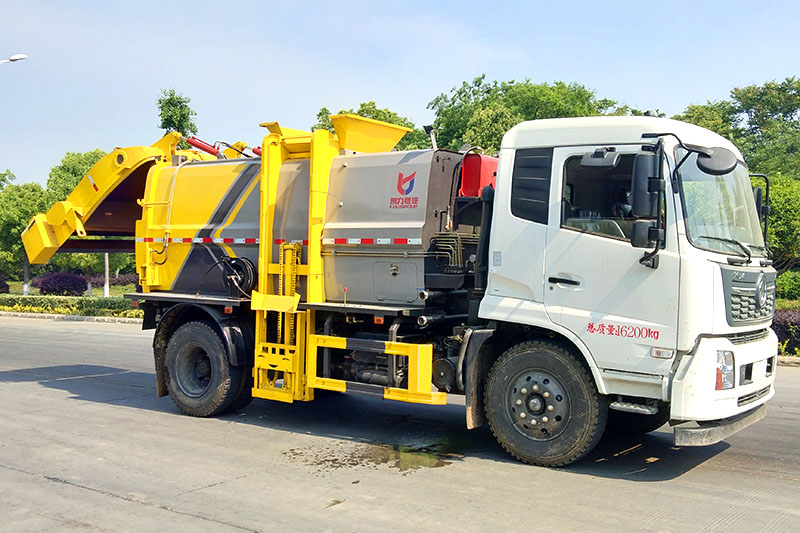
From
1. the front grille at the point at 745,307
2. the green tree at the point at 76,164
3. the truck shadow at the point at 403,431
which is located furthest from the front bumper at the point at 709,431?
the green tree at the point at 76,164

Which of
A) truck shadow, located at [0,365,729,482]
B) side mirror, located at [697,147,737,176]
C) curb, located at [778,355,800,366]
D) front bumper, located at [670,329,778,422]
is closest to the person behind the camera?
side mirror, located at [697,147,737,176]

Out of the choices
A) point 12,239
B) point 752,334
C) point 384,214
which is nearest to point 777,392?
point 752,334

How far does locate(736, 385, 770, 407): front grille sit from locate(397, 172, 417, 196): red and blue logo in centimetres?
342

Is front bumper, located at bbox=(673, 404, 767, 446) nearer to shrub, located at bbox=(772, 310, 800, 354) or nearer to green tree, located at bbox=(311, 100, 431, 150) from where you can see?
shrub, located at bbox=(772, 310, 800, 354)

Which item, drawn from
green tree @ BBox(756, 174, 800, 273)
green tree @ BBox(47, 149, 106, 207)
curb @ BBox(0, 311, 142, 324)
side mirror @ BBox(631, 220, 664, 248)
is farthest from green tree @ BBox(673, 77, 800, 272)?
green tree @ BBox(47, 149, 106, 207)

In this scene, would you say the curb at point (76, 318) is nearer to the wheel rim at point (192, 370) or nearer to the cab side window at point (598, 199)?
the wheel rim at point (192, 370)

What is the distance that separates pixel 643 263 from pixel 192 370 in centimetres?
553

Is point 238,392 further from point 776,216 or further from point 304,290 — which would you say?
point 776,216

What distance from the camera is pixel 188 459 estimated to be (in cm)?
675

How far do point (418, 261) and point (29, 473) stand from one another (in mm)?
3838

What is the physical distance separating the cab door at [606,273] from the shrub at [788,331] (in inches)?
368

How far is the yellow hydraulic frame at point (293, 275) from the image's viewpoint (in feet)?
25.7

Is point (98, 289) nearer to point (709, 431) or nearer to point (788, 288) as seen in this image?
point (788, 288)

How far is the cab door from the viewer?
580 centimetres
